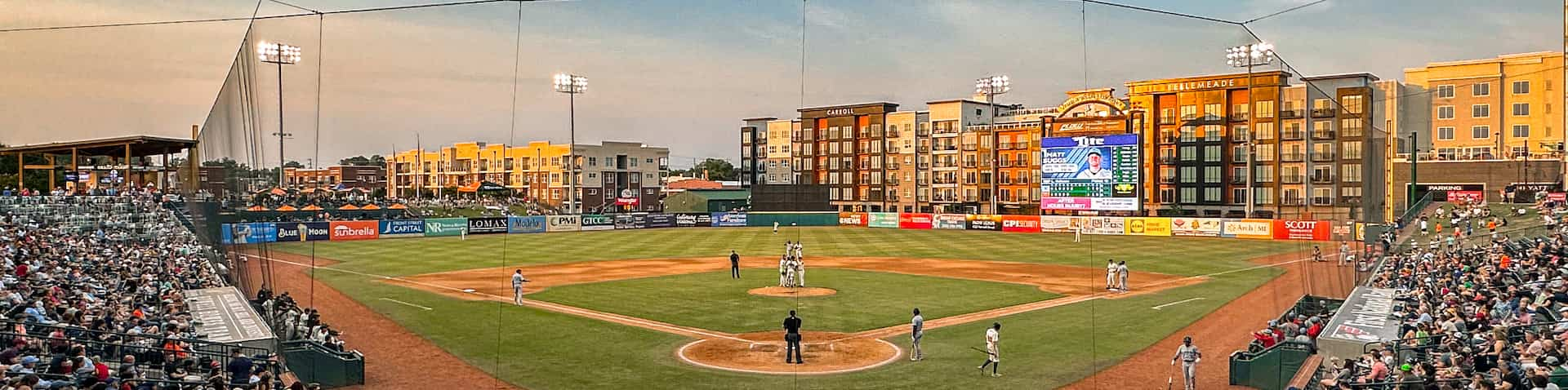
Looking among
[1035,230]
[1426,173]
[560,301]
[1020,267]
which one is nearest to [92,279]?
[560,301]

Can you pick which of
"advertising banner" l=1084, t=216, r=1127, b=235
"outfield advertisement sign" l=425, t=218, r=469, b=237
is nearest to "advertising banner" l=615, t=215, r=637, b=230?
"outfield advertisement sign" l=425, t=218, r=469, b=237

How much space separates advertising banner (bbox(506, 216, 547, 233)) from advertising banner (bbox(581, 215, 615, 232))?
9.21 ft

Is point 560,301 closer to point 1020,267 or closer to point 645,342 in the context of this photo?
point 645,342

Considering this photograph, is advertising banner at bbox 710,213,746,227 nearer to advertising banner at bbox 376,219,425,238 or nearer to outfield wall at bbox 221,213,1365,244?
outfield wall at bbox 221,213,1365,244

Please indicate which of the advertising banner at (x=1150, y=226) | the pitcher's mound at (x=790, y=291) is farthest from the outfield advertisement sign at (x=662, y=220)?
the pitcher's mound at (x=790, y=291)

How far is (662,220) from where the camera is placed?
5831 centimetres

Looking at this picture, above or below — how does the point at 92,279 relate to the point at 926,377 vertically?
above

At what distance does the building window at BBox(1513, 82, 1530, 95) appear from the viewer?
37000mm

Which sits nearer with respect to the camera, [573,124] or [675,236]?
[573,124]

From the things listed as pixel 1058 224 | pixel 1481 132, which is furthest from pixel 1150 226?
pixel 1481 132

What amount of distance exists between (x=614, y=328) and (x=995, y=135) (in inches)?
920

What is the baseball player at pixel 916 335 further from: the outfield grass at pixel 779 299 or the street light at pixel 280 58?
the street light at pixel 280 58

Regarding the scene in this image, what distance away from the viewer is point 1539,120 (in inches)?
1559

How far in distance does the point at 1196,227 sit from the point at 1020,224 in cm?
897
